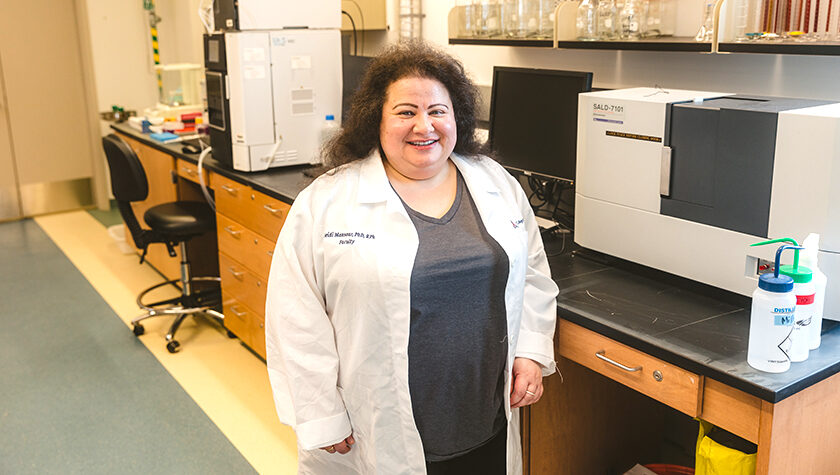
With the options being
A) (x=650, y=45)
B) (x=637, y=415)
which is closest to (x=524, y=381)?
(x=637, y=415)

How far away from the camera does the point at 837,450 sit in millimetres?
→ 1534

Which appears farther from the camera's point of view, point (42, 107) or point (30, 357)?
point (42, 107)

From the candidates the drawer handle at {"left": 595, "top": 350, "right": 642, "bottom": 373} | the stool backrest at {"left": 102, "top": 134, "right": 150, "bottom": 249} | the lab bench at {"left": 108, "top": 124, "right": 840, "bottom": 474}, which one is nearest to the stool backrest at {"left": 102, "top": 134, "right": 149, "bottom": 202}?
the stool backrest at {"left": 102, "top": 134, "right": 150, "bottom": 249}

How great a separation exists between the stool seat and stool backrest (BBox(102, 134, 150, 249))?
9 centimetres

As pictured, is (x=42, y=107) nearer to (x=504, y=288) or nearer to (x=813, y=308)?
(x=504, y=288)

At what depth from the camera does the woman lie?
4.94 ft

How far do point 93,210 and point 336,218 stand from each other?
479cm

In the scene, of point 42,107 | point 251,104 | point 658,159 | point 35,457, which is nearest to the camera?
point 658,159

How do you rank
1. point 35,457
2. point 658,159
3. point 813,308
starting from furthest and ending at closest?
1. point 35,457
2. point 658,159
3. point 813,308

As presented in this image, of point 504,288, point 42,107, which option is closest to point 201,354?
point 504,288

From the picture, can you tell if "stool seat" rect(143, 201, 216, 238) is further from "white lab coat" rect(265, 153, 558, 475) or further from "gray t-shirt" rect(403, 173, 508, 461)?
"gray t-shirt" rect(403, 173, 508, 461)

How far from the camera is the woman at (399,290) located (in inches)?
59.3

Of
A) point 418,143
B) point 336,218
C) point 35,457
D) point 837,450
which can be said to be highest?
point 418,143

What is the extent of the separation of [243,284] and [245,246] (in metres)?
0.19
